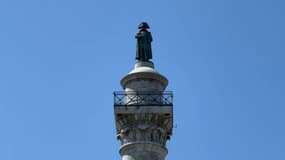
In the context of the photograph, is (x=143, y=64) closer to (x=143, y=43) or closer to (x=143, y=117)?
A: (x=143, y=43)

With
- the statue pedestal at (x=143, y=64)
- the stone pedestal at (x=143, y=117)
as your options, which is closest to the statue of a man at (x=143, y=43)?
the statue pedestal at (x=143, y=64)

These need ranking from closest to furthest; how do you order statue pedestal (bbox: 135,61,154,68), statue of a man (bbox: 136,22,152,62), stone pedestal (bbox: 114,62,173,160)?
stone pedestal (bbox: 114,62,173,160)
statue pedestal (bbox: 135,61,154,68)
statue of a man (bbox: 136,22,152,62)

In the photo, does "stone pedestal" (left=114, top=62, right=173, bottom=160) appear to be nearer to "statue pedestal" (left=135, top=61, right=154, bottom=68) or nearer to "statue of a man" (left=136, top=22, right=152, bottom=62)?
"statue pedestal" (left=135, top=61, right=154, bottom=68)

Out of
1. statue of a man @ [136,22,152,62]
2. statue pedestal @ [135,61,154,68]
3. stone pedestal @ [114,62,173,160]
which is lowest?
stone pedestal @ [114,62,173,160]

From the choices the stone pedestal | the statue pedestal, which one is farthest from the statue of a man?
the stone pedestal

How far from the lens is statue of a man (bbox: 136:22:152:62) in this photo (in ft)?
181

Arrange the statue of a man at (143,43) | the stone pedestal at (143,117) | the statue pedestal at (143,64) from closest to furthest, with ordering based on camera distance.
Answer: the stone pedestal at (143,117)
the statue pedestal at (143,64)
the statue of a man at (143,43)

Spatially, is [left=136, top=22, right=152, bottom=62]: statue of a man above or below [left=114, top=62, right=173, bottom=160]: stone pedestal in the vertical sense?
above

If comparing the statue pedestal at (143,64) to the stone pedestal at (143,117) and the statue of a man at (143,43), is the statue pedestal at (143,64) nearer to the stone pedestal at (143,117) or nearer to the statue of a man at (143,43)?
the statue of a man at (143,43)

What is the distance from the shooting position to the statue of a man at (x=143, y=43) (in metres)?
55.3

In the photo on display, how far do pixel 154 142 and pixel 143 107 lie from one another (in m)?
2.11

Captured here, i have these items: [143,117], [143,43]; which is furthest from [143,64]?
[143,117]

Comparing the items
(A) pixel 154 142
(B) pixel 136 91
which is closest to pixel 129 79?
(B) pixel 136 91

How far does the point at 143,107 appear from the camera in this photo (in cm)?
5225
